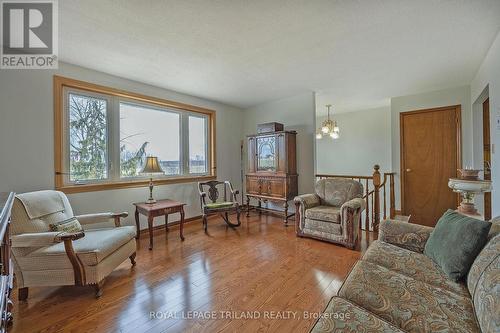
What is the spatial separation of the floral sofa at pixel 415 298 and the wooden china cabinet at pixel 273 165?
2.42 m

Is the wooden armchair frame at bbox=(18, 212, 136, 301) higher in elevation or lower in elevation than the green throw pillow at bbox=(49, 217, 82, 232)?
lower

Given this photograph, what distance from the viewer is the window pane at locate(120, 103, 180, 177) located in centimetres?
336

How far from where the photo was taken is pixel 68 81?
2.74 metres

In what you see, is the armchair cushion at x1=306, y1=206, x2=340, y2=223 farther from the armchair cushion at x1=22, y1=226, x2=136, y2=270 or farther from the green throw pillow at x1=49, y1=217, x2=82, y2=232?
the green throw pillow at x1=49, y1=217, x2=82, y2=232

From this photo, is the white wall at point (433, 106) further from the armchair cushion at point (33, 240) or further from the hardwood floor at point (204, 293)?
the armchair cushion at point (33, 240)

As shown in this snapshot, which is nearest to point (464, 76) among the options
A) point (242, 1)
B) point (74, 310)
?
point (242, 1)

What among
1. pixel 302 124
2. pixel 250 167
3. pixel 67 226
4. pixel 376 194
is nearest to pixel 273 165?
pixel 250 167

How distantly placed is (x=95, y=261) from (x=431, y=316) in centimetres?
227

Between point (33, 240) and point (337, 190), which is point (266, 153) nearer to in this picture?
point (337, 190)

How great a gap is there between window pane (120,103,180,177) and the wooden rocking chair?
666 mm

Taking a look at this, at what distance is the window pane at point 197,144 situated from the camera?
14.0 feet

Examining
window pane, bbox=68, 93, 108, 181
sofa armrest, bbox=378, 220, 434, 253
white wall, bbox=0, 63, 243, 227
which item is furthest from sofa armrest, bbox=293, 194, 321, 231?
window pane, bbox=68, 93, 108, 181

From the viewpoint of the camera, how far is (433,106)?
391 cm

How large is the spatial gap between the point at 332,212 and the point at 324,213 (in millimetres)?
102
